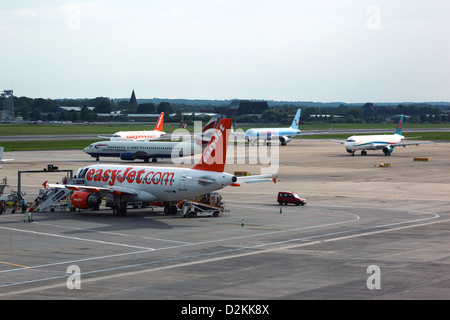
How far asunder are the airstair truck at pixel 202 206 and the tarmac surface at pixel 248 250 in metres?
1.06

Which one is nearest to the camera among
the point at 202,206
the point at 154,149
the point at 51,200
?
the point at 202,206

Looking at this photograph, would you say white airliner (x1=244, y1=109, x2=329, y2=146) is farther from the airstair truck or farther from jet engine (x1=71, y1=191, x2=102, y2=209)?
jet engine (x1=71, y1=191, x2=102, y2=209)

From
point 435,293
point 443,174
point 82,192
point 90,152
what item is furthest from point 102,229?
point 90,152

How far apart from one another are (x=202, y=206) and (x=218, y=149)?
826cm

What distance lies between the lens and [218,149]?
59.2m

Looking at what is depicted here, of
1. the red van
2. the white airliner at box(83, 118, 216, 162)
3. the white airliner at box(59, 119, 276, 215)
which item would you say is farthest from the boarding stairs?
the white airliner at box(83, 118, 216, 162)

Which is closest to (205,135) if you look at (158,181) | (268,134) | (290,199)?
(290,199)

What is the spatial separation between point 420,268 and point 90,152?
99106 millimetres

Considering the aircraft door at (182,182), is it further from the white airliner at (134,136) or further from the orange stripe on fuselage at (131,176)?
the white airliner at (134,136)

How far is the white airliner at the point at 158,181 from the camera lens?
194 feet

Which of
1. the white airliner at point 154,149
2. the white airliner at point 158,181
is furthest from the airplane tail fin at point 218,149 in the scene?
the white airliner at point 154,149

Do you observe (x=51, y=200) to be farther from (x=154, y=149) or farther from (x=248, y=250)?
(x=154, y=149)

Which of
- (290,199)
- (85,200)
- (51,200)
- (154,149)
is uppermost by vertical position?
(154,149)
